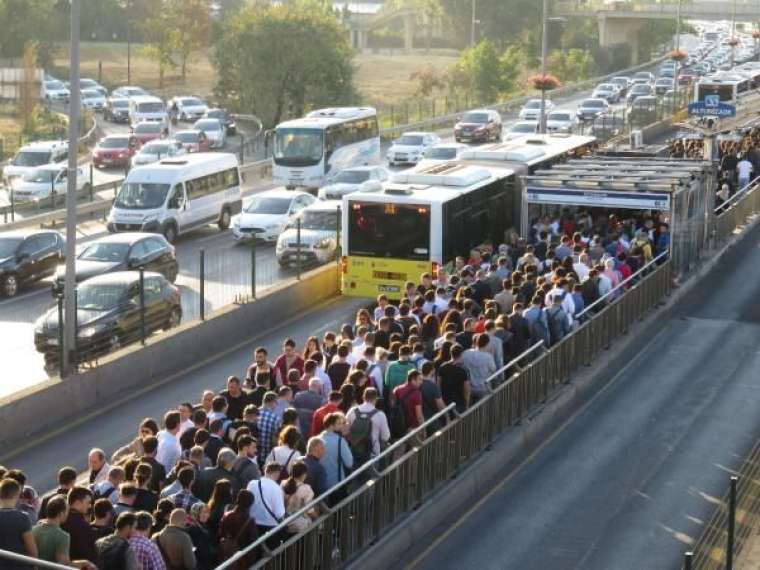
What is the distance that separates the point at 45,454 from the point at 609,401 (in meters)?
8.15

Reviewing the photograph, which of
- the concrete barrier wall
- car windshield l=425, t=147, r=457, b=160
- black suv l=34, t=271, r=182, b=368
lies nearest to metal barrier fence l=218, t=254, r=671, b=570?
the concrete barrier wall

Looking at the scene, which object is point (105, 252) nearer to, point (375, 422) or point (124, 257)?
point (124, 257)

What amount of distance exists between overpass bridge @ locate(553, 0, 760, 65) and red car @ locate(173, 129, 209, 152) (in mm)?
67509

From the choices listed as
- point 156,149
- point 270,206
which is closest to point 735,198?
point 270,206

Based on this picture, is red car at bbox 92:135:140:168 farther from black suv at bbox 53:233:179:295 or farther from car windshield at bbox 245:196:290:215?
black suv at bbox 53:233:179:295

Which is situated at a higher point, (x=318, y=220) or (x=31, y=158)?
(x=318, y=220)

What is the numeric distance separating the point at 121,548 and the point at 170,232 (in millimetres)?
26313

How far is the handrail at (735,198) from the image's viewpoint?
34956 millimetres

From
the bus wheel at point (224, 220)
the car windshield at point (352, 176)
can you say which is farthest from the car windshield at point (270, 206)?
the car windshield at point (352, 176)

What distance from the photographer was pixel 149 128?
62312 millimetres

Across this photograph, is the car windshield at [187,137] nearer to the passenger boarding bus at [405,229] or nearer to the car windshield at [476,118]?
the car windshield at [476,118]

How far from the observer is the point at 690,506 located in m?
17.2

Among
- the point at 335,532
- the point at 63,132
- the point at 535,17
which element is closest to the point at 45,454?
the point at 335,532

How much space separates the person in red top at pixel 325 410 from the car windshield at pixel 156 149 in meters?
→ 38.9
